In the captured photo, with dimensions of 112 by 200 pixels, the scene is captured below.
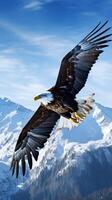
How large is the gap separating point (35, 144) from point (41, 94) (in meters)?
2.85

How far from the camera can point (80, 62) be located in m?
17.5

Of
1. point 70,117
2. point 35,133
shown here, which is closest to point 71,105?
point 70,117

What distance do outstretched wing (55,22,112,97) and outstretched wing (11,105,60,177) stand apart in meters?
1.99

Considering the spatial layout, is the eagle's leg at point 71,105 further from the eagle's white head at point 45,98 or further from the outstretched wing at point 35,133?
the outstretched wing at point 35,133

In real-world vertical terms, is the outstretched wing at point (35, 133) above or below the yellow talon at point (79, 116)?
below

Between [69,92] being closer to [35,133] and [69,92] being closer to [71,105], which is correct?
[71,105]

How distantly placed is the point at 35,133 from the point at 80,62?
3.71 metres

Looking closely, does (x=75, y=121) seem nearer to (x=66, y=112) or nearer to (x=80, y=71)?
(x=66, y=112)

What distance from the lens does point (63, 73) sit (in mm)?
17766

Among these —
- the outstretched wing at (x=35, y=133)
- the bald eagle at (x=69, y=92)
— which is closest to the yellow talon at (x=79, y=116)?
the bald eagle at (x=69, y=92)

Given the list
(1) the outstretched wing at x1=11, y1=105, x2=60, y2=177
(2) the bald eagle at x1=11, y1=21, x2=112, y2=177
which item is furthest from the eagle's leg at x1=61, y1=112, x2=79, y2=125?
(1) the outstretched wing at x1=11, y1=105, x2=60, y2=177

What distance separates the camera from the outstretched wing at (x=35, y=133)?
18297 millimetres

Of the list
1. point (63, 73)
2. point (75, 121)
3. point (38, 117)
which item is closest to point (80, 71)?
point (63, 73)

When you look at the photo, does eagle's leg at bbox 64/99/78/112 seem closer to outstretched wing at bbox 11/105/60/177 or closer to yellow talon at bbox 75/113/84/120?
yellow talon at bbox 75/113/84/120
